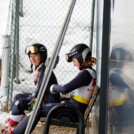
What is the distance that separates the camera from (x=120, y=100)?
2287 mm

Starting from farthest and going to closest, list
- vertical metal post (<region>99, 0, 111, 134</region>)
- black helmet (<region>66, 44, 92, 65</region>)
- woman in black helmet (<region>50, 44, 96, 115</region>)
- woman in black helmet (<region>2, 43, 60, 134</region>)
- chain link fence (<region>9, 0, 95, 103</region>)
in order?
chain link fence (<region>9, 0, 95, 103</region>), woman in black helmet (<region>2, 43, 60, 134</region>), black helmet (<region>66, 44, 92, 65</region>), woman in black helmet (<region>50, 44, 96, 115</region>), vertical metal post (<region>99, 0, 111, 134</region>)

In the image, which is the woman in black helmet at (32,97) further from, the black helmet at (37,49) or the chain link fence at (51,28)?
the chain link fence at (51,28)

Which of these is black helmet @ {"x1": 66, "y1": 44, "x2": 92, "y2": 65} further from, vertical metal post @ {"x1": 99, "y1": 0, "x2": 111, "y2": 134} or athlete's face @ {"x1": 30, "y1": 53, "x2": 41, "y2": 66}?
vertical metal post @ {"x1": 99, "y1": 0, "x2": 111, "y2": 134}

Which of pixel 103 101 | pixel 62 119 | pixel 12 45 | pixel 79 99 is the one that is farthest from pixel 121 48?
pixel 12 45

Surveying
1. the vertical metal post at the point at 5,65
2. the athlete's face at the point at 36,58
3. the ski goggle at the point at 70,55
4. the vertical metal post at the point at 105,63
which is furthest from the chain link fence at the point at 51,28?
the vertical metal post at the point at 105,63

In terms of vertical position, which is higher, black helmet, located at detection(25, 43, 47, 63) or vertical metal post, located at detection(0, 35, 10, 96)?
black helmet, located at detection(25, 43, 47, 63)

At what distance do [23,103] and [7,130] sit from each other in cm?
33

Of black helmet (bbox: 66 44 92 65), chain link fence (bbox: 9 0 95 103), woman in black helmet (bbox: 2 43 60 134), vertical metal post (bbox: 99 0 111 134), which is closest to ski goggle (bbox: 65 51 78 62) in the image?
black helmet (bbox: 66 44 92 65)

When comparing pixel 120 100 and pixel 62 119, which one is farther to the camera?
pixel 62 119

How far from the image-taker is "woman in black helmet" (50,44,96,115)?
3.44m

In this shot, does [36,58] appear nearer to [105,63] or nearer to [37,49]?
[37,49]

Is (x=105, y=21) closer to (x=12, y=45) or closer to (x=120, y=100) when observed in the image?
(x=120, y=100)

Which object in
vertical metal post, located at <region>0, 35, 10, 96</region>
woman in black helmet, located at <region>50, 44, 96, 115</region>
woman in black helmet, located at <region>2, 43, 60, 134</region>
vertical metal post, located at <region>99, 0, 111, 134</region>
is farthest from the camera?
vertical metal post, located at <region>0, 35, 10, 96</region>

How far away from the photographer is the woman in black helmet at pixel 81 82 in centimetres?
344
